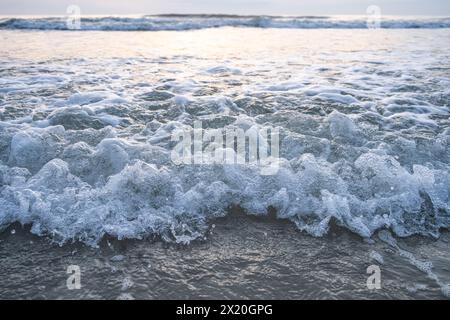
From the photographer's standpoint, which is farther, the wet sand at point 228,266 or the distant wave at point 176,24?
the distant wave at point 176,24

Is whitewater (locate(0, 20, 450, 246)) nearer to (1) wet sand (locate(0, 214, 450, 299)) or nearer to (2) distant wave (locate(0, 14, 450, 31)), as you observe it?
(1) wet sand (locate(0, 214, 450, 299))

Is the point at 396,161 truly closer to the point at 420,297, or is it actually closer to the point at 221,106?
the point at 420,297

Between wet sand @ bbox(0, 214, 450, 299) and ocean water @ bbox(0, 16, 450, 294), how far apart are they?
0.40 feet

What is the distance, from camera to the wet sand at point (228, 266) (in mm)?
2676

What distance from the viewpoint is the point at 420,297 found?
2639mm

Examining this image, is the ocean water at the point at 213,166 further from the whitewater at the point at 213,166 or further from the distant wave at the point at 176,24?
the distant wave at the point at 176,24

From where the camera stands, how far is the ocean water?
3498 mm

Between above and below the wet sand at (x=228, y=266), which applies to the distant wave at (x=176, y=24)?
above

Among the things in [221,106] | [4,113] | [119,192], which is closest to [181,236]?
[119,192]

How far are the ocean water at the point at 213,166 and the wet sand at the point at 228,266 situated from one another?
12cm

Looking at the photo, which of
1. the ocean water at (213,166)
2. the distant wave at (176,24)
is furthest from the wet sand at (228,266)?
the distant wave at (176,24)

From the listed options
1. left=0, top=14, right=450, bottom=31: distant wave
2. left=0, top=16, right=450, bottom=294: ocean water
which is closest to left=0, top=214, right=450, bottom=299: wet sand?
left=0, top=16, right=450, bottom=294: ocean water
